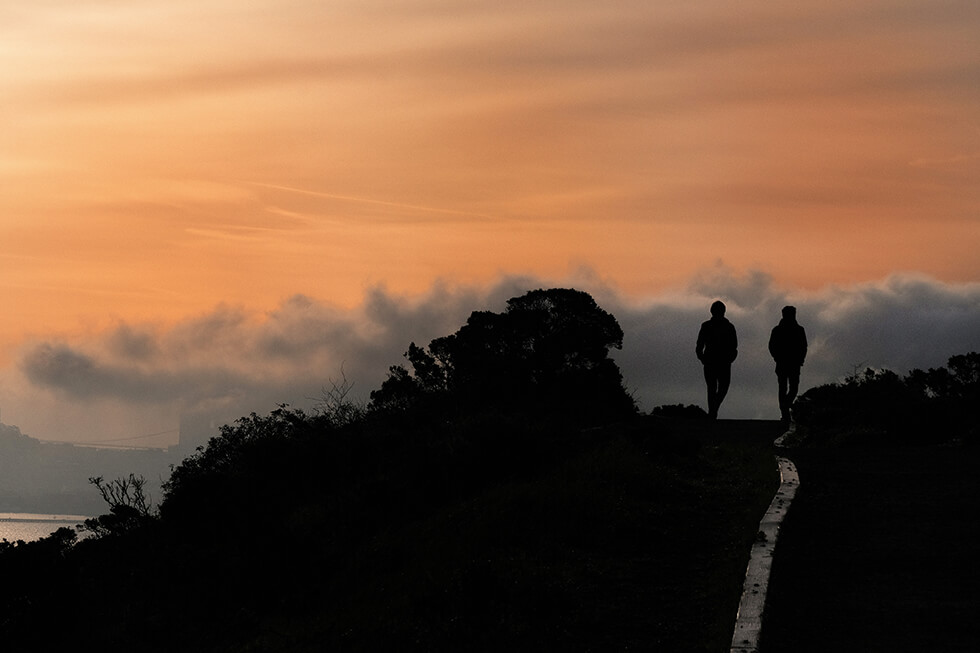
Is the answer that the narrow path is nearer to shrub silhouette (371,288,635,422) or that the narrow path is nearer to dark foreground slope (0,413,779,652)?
dark foreground slope (0,413,779,652)

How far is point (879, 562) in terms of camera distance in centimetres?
1127

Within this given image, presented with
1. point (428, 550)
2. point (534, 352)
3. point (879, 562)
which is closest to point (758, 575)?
point (879, 562)

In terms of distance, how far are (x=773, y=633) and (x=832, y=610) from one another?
30.8 inches

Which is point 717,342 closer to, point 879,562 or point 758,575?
point 879,562

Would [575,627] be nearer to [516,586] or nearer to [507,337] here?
[516,586]

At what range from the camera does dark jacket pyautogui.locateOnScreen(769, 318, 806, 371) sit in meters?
23.5

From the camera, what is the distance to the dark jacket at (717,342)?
24.2m

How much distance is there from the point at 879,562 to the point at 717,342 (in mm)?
13048

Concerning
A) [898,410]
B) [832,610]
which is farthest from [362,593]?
[898,410]

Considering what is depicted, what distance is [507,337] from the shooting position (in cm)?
4422

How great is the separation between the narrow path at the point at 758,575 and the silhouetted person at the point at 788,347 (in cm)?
842

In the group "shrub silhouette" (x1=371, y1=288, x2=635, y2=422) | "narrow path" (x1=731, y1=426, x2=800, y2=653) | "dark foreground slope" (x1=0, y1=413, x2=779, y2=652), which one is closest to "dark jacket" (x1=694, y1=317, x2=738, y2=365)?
"dark foreground slope" (x1=0, y1=413, x2=779, y2=652)

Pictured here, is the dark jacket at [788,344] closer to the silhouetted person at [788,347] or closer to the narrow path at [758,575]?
the silhouetted person at [788,347]

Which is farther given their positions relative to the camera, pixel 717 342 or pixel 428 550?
pixel 717 342
